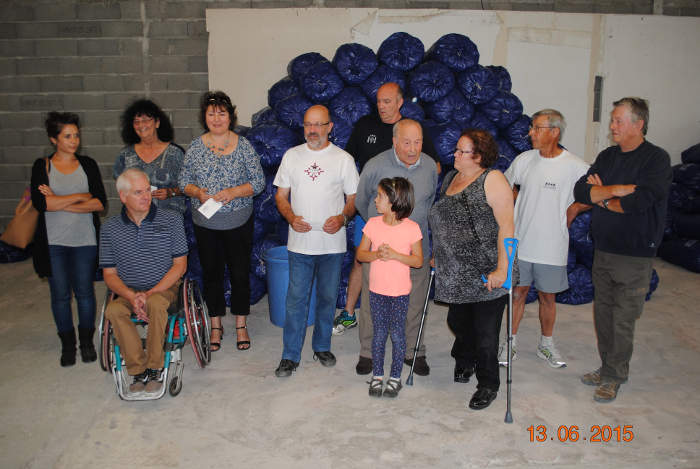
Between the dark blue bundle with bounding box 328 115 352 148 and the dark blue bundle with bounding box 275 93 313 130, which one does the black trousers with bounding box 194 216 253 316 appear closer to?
the dark blue bundle with bounding box 328 115 352 148

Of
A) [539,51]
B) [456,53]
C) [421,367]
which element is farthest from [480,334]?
[539,51]

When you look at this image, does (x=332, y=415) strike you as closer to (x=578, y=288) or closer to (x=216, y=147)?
(x=216, y=147)

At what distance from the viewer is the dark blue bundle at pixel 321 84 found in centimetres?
472

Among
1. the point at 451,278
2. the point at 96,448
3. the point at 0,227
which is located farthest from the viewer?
the point at 0,227

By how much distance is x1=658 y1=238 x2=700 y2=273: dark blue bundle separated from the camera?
5.77 metres

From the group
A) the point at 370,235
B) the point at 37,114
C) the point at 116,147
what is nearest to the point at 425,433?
the point at 370,235

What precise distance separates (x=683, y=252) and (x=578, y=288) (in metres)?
1.91

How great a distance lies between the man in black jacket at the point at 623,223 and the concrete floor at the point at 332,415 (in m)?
0.35

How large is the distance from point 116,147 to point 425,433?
505 centimetres

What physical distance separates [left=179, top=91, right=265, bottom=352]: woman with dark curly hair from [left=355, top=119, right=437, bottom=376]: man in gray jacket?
0.80 metres

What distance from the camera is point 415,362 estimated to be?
11.6 ft

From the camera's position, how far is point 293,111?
4.76 meters

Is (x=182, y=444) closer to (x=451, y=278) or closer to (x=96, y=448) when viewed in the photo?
(x=96, y=448)

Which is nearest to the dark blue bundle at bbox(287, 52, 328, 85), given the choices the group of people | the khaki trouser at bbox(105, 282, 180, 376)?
the group of people
